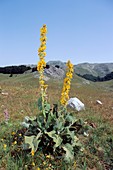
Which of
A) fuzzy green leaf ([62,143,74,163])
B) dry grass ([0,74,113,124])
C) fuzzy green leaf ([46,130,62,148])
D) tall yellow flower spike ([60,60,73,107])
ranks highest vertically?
tall yellow flower spike ([60,60,73,107])

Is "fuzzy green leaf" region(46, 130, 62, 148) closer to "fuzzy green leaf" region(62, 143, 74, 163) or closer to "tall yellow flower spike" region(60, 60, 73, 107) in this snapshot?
"fuzzy green leaf" region(62, 143, 74, 163)

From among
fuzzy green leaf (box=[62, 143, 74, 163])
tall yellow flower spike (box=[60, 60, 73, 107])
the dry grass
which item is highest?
tall yellow flower spike (box=[60, 60, 73, 107])

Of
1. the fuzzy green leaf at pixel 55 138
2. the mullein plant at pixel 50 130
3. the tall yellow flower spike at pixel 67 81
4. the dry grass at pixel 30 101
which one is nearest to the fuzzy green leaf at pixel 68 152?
the mullein plant at pixel 50 130

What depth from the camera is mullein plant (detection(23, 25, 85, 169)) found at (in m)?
5.16

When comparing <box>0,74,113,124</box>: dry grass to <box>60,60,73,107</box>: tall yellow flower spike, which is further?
<box>0,74,113,124</box>: dry grass

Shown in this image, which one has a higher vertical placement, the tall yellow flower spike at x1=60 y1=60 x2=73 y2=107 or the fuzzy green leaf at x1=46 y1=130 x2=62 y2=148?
the tall yellow flower spike at x1=60 y1=60 x2=73 y2=107

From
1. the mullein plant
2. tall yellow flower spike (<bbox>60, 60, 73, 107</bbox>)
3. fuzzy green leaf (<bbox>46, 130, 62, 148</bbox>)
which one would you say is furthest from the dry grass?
tall yellow flower spike (<bbox>60, 60, 73, 107</bbox>)

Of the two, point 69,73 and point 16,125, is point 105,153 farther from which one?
point 16,125

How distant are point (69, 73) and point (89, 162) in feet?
7.70

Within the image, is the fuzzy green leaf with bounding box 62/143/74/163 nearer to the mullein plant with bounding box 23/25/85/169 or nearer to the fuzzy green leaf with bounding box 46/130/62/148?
the mullein plant with bounding box 23/25/85/169

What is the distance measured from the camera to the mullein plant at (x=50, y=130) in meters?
5.16

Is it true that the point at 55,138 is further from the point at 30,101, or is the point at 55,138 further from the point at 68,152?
the point at 30,101

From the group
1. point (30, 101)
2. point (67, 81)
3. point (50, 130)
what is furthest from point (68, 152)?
point (30, 101)

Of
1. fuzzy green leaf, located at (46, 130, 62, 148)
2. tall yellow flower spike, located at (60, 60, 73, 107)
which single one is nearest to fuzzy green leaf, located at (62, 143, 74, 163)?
fuzzy green leaf, located at (46, 130, 62, 148)
